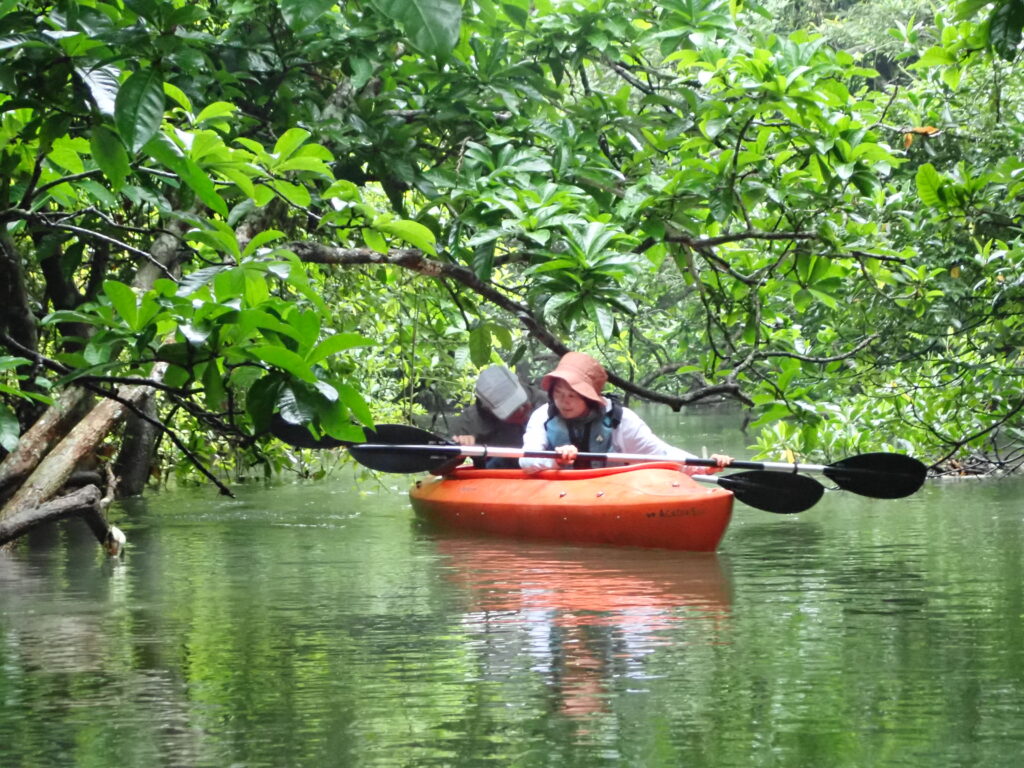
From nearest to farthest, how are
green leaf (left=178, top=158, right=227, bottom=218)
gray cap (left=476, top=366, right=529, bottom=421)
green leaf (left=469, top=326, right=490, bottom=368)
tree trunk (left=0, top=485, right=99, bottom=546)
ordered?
green leaf (left=178, top=158, right=227, bottom=218)
tree trunk (left=0, top=485, right=99, bottom=546)
green leaf (left=469, top=326, right=490, bottom=368)
gray cap (left=476, top=366, right=529, bottom=421)

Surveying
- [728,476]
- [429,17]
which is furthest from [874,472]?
[429,17]

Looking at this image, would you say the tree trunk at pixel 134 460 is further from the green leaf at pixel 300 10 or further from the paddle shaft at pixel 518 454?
the green leaf at pixel 300 10

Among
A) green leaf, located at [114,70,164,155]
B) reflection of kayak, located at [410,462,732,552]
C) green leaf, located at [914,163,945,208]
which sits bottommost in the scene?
reflection of kayak, located at [410,462,732,552]

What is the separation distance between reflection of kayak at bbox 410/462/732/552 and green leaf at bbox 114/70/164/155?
5491 millimetres

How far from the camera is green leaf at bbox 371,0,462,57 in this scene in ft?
4.32

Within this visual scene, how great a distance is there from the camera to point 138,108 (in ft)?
7.38

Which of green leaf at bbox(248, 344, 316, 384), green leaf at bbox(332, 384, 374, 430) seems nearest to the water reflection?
green leaf at bbox(332, 384, 374, 430)

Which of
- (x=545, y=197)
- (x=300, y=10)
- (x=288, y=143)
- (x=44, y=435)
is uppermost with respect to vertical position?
(x=545, y=197)

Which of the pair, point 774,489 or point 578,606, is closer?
point 578,606

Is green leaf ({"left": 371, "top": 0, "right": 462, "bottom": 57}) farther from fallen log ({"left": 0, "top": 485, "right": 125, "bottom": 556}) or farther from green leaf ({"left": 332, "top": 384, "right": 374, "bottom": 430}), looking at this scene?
fallen log ({"left": 0, "top": 485, "right": 125, "bottom": 556})

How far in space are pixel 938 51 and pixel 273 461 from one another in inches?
204

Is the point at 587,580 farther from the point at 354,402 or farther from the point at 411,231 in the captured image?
the point at 354,402

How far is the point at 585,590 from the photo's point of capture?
613 cm

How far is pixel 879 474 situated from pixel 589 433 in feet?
5.73
